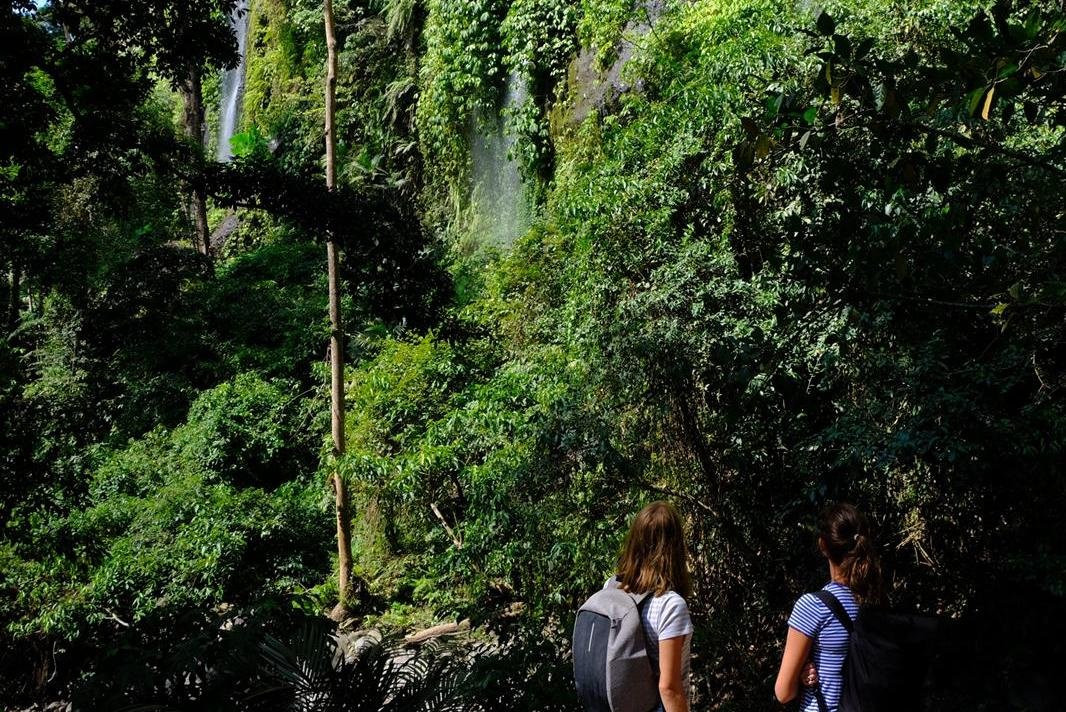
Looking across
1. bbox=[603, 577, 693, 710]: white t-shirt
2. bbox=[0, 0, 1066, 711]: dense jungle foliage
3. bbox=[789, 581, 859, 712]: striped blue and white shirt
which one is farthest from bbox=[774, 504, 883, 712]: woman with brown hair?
bbox=[0, 0, 1066, 711]: dense jungle foliage

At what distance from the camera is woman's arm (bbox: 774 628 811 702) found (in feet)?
9.46

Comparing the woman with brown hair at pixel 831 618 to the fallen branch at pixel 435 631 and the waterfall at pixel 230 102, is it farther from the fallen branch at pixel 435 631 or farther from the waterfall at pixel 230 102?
the waterfall at pixel 230 102

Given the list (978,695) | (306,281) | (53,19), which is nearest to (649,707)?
(978,695)

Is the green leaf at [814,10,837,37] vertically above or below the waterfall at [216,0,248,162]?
below

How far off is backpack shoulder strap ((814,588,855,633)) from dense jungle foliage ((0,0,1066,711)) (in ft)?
4.26

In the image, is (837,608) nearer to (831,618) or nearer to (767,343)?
(831,618)

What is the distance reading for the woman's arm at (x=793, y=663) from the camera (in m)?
2.88

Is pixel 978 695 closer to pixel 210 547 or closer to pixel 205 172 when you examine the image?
pixel 205 172

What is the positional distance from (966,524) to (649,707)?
113 inches

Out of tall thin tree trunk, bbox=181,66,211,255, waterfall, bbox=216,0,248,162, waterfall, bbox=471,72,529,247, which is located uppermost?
waterfall, bbox=216,0,248,162

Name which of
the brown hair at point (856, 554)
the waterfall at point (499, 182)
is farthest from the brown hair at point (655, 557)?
the waterfall at point (499, 182)

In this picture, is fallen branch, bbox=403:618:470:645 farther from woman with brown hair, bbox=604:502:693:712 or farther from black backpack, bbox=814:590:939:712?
black backpack, bbox=814:590:939:712

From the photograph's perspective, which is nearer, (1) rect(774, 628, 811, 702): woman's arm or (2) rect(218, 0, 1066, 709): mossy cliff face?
(1) rect(774, 628, 811, 702): woman's arm

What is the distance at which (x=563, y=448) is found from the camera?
5.95 meters
